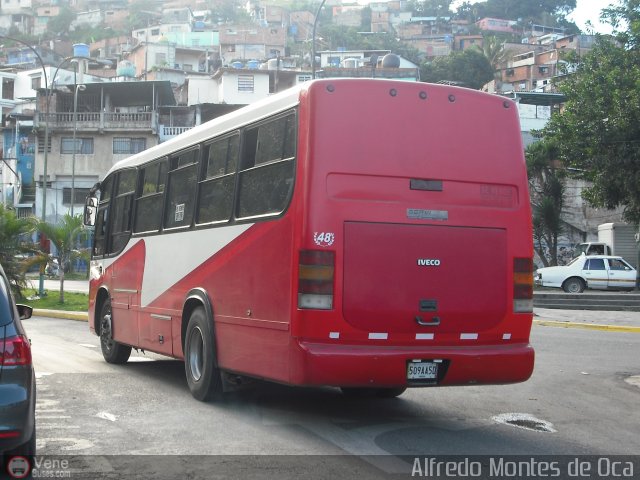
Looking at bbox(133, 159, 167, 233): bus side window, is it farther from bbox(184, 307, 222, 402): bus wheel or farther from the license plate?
the license plate

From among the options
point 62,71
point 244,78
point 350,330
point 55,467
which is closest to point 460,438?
point 350,330

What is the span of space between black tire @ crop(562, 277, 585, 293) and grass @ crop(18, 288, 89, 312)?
1811 centimetres

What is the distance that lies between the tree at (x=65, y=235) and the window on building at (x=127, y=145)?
2971 centimetres

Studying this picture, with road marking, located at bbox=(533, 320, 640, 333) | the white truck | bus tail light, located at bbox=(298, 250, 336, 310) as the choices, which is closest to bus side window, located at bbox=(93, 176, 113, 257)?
bus tail light, located at bbox=(298, 250, 336, 310)

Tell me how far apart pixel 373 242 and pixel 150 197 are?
4800 mm

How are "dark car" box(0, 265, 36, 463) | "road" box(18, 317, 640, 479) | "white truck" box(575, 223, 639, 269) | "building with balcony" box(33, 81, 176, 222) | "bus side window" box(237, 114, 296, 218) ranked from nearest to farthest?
"dark car" box(0, 265, 36, 463) → "road" box(18, 317, 640, 479) → "bus side window" box(237, 114, 296, 218) → "white truck" box(575, 223, 639, 269) → "building with balcony" box(33, 81, 176, 222)

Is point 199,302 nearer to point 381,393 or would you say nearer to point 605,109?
point 381,393

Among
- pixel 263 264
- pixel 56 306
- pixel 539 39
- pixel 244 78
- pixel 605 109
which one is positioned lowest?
pixel 56 306

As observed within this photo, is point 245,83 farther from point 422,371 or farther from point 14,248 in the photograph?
point 422,371

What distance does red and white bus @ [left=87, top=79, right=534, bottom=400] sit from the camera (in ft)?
24.3

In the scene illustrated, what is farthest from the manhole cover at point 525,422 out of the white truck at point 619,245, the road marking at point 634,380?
the white truck at point 619,245

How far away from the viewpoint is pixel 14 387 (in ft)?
18.0

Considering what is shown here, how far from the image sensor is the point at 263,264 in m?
8.02

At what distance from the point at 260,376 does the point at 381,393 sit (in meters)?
2.22
